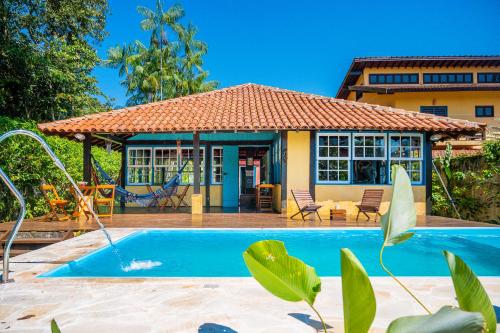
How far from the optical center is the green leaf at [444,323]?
0.57m

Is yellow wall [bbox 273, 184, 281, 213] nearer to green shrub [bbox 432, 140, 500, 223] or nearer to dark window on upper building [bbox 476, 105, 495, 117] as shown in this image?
green shrub [bbox 432, 140, 500, 223]

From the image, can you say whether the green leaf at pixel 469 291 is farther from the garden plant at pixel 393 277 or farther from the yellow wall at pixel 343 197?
the yellow wall at pixel 343 197

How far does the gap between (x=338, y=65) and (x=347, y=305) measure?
29.3 metres

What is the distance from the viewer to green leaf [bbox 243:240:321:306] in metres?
0.87

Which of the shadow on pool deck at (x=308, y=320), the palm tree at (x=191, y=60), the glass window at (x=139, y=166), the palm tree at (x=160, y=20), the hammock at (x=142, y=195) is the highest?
the palm tree at (x=160, y=20)

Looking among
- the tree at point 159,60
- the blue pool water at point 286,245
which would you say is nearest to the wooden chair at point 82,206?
the blue pool water at point 286,245

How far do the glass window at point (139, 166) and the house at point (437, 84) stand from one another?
13672 mm

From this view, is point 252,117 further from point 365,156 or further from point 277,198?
point 365,156

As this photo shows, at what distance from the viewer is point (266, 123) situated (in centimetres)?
929

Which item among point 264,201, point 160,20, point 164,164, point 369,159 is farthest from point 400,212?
point 160,20

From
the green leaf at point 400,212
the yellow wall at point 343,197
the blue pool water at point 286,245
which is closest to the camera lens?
the green leaf at point 400,212

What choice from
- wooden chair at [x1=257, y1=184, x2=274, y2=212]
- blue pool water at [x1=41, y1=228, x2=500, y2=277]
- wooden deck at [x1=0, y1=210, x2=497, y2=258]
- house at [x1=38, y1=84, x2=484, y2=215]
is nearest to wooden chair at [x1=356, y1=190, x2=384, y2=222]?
wooden deck at [x1=0, y1=210, x2=497, y2=258]

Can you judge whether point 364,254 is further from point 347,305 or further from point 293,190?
point 347,305

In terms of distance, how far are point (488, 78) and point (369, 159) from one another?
17.7 metres
